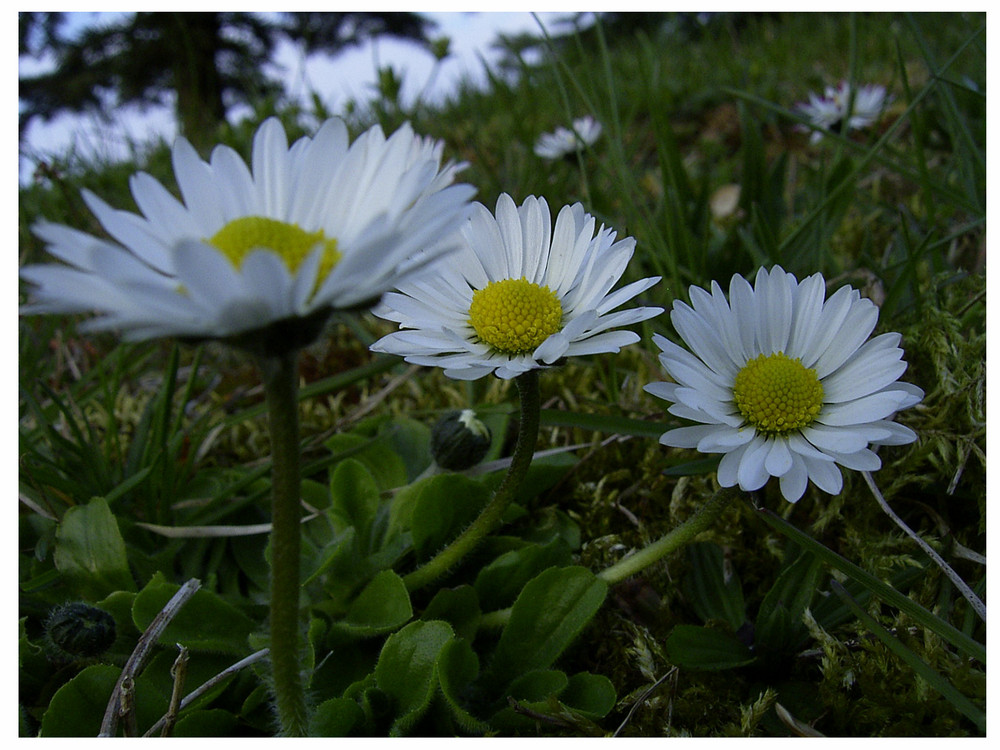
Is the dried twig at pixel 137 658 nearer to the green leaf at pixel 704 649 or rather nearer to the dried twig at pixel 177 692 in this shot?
the dried twig at pixel 177 692

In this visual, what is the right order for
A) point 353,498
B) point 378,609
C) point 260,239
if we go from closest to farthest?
point 260,239 < point 378,609 < point 353,498

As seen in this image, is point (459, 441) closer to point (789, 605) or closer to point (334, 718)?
point (334, 718)

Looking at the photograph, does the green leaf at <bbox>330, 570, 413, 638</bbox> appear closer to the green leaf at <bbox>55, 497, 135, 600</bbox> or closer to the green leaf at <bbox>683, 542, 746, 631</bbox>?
the green leaf at <bbox>55, 497, 135, 600</bbox>

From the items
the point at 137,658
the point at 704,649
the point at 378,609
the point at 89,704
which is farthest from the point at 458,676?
the point at 89,704

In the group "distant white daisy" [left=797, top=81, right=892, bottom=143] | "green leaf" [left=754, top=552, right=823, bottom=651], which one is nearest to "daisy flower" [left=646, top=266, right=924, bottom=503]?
"green leaf" [left=754, top=552, right=823, bottom=651]

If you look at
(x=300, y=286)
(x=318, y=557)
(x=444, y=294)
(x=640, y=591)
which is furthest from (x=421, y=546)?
(x=300, y=286)

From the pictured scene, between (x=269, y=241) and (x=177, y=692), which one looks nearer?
(x=269, y=241)
